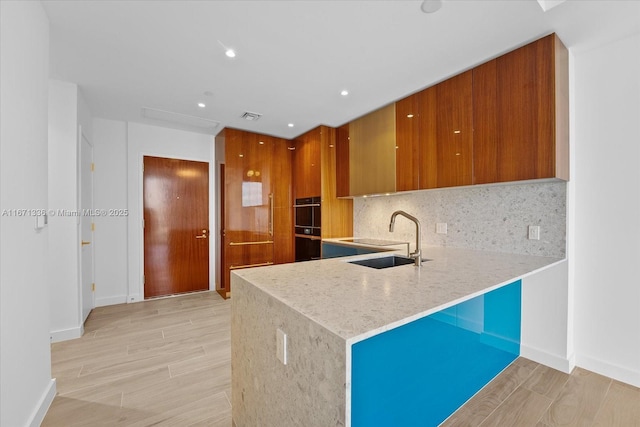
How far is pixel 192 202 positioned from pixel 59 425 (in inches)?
123

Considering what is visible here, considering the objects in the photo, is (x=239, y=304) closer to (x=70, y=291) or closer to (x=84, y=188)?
(x=70, y=291)

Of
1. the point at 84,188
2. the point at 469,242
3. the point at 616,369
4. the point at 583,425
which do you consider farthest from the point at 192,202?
the point at 616,369

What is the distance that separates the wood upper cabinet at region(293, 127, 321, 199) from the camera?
13.0 feet

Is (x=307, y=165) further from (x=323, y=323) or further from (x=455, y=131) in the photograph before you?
(x=323, y=323)

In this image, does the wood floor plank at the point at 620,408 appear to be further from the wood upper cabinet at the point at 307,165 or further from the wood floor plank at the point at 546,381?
the wood upper cabinet at the point at 307,165

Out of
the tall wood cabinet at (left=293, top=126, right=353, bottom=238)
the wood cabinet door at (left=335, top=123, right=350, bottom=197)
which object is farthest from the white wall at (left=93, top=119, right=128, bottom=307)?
the wood cabinet door at (left=335, top=123, right=350, bottom=197)

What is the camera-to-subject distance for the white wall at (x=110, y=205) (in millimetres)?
3736

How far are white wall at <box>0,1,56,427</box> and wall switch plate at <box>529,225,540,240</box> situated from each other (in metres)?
3.33

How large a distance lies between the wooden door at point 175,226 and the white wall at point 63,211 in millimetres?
1280

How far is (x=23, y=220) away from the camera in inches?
58.7

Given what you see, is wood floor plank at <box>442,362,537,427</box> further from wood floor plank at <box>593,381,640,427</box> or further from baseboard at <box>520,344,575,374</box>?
wood floor plank at <box>593,381,640,427</box>

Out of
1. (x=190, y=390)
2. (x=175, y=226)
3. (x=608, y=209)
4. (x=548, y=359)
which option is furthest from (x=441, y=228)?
(x=175, y=226)

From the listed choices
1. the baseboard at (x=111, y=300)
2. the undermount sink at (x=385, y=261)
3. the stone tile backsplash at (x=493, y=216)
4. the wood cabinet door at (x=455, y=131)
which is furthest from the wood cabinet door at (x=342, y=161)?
the baseboard at (x=111, y=300)

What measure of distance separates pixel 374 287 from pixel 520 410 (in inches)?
57.3
